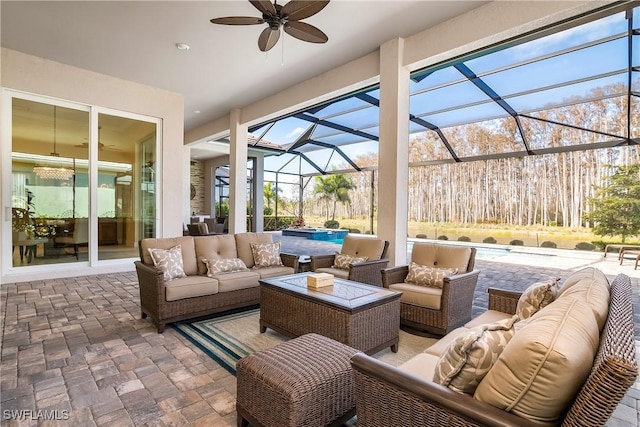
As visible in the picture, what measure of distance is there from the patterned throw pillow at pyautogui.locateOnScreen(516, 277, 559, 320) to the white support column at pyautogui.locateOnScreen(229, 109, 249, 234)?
21.6ft

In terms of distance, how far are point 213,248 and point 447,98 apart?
5.50 meters

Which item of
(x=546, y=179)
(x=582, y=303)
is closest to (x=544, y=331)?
(x=582, y=303)

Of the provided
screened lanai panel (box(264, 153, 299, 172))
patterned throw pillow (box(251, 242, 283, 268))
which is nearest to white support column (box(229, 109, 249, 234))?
patterned throw pillow (box(251, 242, 283, 268))

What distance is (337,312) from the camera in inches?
98.5

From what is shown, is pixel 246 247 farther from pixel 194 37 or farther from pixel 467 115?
pixel 467 115

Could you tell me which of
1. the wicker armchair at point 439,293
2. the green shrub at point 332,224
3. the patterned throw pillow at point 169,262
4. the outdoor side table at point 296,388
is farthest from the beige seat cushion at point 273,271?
the green shrub at point 332,224

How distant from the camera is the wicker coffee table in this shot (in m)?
2.48

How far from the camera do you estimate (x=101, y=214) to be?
5.86m

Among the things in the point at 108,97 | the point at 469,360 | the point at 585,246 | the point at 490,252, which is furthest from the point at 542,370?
the point at 585,246

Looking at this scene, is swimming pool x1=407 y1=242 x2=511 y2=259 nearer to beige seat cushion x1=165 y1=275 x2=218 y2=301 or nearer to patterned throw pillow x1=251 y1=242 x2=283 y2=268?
patterned throw pillow x1=251 y1=242 x2=283 y2=268

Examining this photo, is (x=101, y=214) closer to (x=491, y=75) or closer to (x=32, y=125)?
(x=32, y=125)

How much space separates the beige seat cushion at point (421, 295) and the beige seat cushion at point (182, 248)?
7.66ft

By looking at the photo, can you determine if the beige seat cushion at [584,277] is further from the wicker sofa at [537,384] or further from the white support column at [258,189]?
the white support column at [258,189]

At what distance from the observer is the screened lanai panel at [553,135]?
22.8 ft
